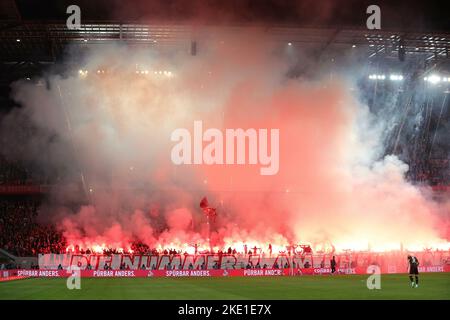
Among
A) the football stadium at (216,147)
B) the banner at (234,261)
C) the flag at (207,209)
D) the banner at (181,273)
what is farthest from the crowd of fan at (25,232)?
the flag at (207,209)

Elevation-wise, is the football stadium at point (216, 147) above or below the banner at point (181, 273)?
above

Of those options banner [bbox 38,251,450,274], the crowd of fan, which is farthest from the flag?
the crowd of fan

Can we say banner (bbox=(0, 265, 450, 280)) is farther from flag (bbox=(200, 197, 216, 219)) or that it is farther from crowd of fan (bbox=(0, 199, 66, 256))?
flag (bbox=(200, 197, 216, 219))

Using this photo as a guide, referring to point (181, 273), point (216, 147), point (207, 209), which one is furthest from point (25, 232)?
point (216, 147)

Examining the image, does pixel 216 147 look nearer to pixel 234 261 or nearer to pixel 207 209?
pixel 207 209

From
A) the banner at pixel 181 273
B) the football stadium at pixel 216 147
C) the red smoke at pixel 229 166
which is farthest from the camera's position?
the red smoke at pixel 229 166

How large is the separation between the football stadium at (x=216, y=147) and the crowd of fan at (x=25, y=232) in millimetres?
102

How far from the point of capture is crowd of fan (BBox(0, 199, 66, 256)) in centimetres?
2911

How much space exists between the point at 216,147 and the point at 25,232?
1183cm

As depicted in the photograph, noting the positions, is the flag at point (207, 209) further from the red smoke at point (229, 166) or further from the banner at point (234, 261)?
the banner at point (234, 261)

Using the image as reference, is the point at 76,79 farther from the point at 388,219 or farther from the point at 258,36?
the point at 388,219

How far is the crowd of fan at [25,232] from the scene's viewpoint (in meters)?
29.1
